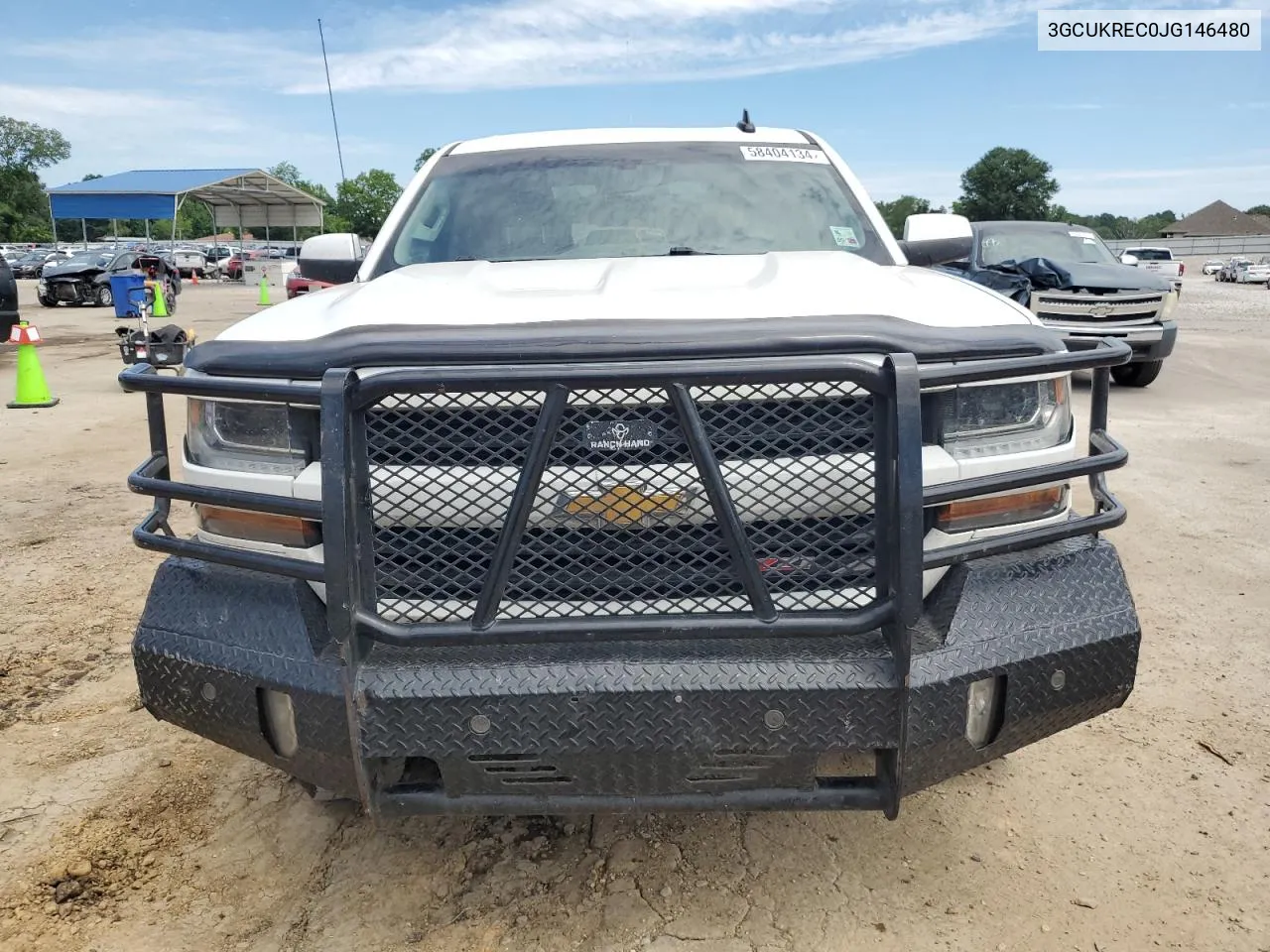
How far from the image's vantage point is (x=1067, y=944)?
231 cm

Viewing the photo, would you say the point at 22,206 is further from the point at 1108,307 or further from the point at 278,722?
the point at 278,722

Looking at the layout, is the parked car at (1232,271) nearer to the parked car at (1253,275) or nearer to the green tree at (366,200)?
the parked car at (1253,275)

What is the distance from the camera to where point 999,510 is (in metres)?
2.28

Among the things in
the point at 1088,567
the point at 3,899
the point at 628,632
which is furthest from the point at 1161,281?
the point at 3,899

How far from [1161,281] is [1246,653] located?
819 cm

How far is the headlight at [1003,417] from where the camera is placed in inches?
86.2

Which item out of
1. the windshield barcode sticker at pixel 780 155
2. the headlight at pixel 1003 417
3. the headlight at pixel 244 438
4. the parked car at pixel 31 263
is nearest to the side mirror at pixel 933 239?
the windshield barcode sticker at pixel 780 155

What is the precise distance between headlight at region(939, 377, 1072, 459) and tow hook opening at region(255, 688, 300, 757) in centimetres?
154

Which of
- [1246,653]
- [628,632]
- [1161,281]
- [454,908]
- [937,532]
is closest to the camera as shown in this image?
[628,632]

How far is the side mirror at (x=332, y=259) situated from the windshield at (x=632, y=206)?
254 millimetres

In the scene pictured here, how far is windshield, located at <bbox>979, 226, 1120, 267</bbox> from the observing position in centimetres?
1139

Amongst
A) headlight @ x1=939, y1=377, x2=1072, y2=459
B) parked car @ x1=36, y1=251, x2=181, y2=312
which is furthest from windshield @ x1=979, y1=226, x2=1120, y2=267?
parked car @ x1=36, y1=251, x2=181, y2=312

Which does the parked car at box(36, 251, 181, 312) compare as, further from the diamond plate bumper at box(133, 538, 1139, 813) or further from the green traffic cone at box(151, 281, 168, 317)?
the diamond plate bumper at box(133, 538, 1139, 813)

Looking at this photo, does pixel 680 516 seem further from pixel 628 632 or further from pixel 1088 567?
pixel 1088 567
